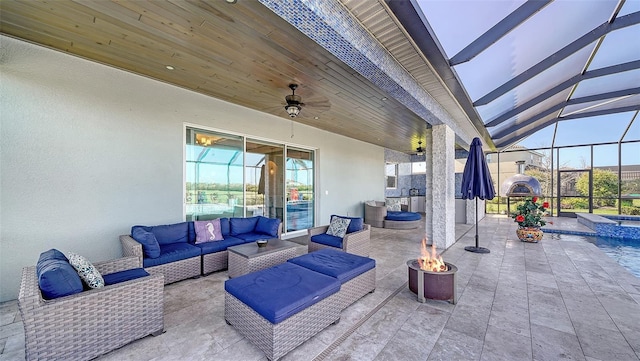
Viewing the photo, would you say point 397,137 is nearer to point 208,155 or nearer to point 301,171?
point 301,171

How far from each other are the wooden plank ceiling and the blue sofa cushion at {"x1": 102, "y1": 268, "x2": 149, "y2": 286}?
2682 millimetres

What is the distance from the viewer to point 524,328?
2.37 m

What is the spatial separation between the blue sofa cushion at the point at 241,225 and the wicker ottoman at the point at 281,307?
2.28 m

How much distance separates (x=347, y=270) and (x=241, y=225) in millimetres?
2744

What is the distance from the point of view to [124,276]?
8.27 ft

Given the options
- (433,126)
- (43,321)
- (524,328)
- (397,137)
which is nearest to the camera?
Answer: (43,321)

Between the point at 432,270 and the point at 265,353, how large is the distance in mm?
2116

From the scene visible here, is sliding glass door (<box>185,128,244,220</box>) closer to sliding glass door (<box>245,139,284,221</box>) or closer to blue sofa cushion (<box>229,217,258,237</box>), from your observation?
sliding glass door (<box>245,139,284,221</box>)

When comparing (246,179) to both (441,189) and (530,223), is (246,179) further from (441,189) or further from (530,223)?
(530,223)

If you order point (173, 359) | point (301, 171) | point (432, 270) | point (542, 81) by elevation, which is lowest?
point (173, 359)

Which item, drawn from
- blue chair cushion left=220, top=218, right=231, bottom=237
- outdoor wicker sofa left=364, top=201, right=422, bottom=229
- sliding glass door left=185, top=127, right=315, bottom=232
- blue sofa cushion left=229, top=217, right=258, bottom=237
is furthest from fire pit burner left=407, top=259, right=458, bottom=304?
outdoor wicker sofa left=364, top=201, right=422, bottom=229

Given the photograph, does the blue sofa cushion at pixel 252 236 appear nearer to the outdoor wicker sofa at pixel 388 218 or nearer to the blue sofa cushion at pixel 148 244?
the blue sofa cushion at pixel 148 244

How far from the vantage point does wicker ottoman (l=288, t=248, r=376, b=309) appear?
2.69 m

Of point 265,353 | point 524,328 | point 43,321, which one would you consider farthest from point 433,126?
point 43,321
